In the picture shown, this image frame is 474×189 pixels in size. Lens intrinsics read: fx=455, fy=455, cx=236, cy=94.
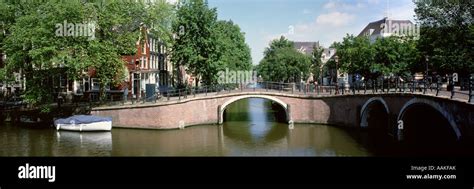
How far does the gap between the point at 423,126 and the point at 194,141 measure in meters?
14.3

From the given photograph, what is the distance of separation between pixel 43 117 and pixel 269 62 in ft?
108

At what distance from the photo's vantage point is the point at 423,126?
27766mm

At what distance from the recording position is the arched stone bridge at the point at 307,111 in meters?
27.8

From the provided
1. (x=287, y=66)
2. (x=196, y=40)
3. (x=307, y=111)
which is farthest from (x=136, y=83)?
(x=287, y=66)

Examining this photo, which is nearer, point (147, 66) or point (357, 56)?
point (357, 56)

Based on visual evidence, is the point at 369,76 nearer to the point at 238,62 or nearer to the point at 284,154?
the point at 238,62

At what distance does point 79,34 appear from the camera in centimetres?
3344

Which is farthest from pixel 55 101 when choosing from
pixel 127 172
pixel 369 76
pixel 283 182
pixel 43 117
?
pixel 283 182

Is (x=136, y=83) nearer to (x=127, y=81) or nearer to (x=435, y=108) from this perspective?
(x=127, y=81)

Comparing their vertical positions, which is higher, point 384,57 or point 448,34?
point 448,34

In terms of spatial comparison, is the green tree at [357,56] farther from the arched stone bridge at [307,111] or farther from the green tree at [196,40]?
the green tree at [196,40]

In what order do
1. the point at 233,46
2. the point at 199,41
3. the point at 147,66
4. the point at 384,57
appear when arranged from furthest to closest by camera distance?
1. the point at 233,46
2. the point at 147,66
3. the point at 384,57
4. the point at 199,41

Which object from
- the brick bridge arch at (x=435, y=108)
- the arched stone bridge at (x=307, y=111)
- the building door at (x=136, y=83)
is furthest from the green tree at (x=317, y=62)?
the brick bridge arch at (x=435, y=108)

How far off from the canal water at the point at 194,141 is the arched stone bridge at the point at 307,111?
1.03m
